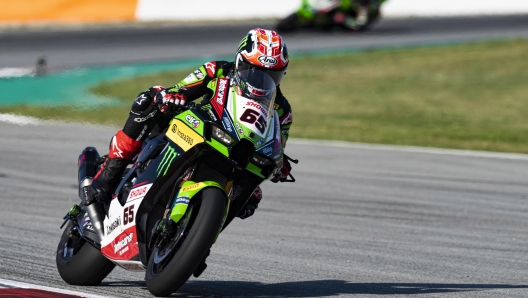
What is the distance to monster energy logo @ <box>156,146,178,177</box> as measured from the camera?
4.64 m

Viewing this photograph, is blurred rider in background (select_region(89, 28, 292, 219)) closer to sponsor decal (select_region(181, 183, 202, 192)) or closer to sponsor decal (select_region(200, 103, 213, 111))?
sponsor decal (select_region(200, 103, 213, 111))

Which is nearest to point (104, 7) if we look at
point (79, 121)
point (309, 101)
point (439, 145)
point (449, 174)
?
point (309, 101)

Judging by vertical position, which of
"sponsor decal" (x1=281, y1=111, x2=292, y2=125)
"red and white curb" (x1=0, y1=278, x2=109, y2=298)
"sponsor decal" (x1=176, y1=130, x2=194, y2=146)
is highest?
"sponsor decal" (x1=176, y1=130, x2=194, y2=146)

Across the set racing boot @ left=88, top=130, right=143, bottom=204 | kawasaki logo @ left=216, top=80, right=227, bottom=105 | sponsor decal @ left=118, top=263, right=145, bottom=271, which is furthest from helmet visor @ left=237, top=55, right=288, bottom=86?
sponsor decal @ left=118, top=263, right=145, bottom=271

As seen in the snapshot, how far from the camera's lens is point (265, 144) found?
455 centimetres

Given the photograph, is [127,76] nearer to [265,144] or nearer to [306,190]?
[306,190]

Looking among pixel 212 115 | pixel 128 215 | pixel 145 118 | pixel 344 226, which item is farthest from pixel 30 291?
pixel 344 226

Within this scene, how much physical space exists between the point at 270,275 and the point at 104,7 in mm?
21378

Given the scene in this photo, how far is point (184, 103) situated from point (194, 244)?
0.89m

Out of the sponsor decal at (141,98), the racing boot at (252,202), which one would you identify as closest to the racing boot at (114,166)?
the sponsor decal at (141,98)

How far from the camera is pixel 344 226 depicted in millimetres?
7652

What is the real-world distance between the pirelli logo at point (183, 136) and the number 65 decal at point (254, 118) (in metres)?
0.26

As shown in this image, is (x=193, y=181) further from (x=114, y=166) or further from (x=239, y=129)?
(x=114, y=166)

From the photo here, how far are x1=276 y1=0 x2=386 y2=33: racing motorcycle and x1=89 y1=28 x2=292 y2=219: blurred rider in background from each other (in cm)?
2088
